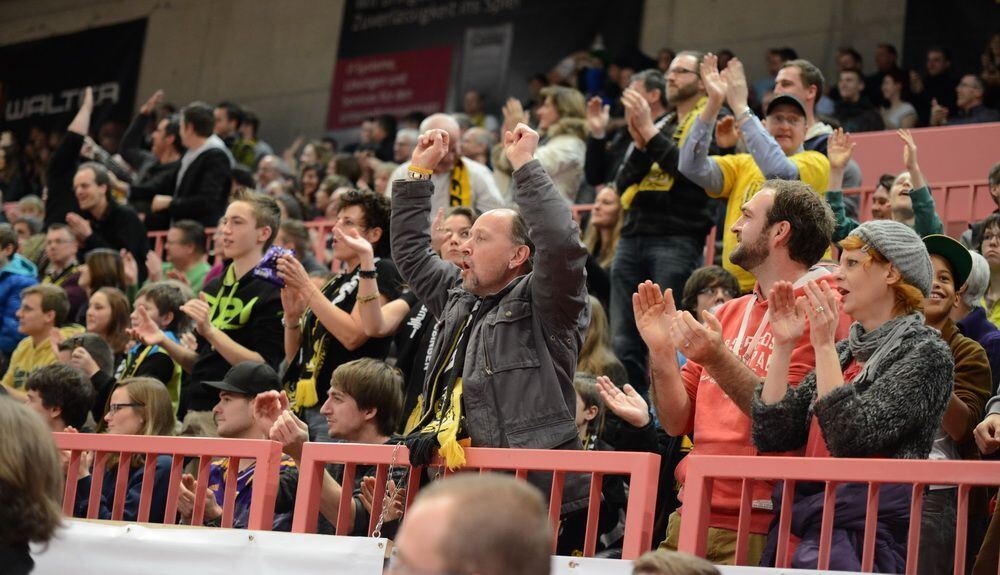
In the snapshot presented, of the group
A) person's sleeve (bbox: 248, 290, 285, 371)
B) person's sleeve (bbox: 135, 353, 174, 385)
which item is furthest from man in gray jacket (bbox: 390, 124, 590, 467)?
person's sleeve (bbox: 135, 353, 174, 385)

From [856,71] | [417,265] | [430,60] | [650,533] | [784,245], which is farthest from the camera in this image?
[430,60]

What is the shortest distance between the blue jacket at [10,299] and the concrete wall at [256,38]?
700cm

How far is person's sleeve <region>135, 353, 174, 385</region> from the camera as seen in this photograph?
661 centimetres

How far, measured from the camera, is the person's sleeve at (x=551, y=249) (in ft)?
12.8

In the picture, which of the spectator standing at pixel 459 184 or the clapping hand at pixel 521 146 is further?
the spectator standing at pixel 459 184

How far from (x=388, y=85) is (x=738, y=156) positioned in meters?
9.68

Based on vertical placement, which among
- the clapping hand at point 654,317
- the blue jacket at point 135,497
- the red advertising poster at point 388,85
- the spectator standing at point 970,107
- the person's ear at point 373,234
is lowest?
the blue jacket at point 135,497

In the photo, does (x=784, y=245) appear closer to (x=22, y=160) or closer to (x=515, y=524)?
(x=515, y=524)

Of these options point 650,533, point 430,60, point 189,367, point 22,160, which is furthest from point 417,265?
point 22,160

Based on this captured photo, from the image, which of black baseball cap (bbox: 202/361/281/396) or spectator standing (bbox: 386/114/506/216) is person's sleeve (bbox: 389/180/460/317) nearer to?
black baseball cap (bbox: 202/361/281/396)

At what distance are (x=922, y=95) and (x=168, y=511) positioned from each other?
7.96 metres

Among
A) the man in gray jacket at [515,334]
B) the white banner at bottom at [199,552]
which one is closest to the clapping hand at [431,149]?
the man in gray jacket at [515,334]

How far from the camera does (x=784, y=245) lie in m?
4.07

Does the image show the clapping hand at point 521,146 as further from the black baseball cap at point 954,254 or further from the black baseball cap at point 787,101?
the black baseball cap at point 787,101
